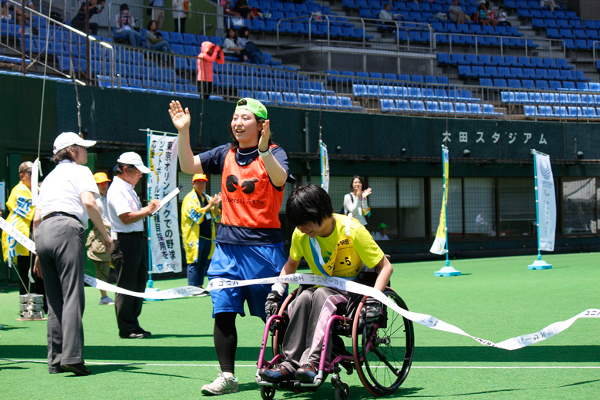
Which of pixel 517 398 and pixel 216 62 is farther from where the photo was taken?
pixel 216 62

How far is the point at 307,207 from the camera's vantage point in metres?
4.24

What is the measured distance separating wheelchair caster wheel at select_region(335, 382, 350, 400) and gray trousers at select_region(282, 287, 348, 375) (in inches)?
6.7

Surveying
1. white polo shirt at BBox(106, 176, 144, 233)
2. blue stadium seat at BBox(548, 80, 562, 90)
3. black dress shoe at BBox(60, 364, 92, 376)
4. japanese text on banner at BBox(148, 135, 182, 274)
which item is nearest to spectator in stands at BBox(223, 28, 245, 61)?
japanese text on banner at BBox(148, 135, 182, 274)

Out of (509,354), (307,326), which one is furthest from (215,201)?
(307,326)

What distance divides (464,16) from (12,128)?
2024 cm

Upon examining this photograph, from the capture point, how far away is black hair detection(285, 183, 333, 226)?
13.9 feet

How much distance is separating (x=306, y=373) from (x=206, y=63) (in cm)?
1285

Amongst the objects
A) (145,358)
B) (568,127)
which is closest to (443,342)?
(145,358)

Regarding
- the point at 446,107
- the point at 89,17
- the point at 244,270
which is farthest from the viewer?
the point at 446,107

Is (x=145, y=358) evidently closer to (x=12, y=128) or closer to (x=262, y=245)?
(x=262, y=245)

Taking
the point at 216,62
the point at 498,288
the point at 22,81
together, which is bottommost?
the point at 498,288

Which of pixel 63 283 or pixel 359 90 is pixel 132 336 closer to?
pixel 63 283

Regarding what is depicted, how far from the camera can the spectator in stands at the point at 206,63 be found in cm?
1562

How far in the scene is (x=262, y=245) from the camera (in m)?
4.60
